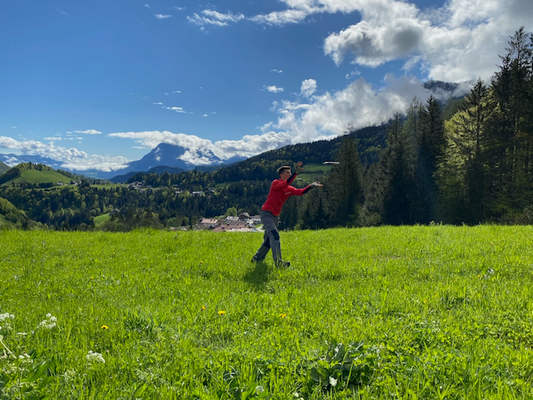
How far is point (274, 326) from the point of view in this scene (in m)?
4.56

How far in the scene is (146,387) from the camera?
117 inches

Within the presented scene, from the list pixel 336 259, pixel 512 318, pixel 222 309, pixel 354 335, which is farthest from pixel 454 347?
pixel 336 259

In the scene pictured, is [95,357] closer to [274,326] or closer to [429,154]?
[274,326]

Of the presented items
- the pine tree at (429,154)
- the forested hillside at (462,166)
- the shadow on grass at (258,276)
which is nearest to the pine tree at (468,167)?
the forested hillside at (462,166)

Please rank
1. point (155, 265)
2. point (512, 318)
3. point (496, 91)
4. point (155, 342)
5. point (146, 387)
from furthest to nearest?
point (496, 91) → point (155, 265) → point (512, 318) → point (155, 342) → point (146, 387)

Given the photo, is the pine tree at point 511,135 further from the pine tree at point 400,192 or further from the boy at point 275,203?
the boy at point 275,203

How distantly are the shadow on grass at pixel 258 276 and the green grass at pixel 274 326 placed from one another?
2.9 inches

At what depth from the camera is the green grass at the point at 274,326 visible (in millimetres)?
3002

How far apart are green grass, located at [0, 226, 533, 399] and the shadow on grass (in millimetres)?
73

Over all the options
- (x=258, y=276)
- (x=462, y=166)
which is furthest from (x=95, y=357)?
(x=462, y=166)

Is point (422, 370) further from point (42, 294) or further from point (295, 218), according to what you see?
point (295, 218)

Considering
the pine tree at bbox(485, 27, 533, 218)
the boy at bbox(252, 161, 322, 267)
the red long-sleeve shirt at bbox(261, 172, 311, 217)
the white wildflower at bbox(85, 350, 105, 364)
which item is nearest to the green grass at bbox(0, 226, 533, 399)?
the white wildflower at bbox(85, 350, 105, 364)

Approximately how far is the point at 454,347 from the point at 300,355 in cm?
188

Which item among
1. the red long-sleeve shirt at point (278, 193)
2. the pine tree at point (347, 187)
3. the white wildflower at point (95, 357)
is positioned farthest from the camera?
the pine tree at point (347, 187)
